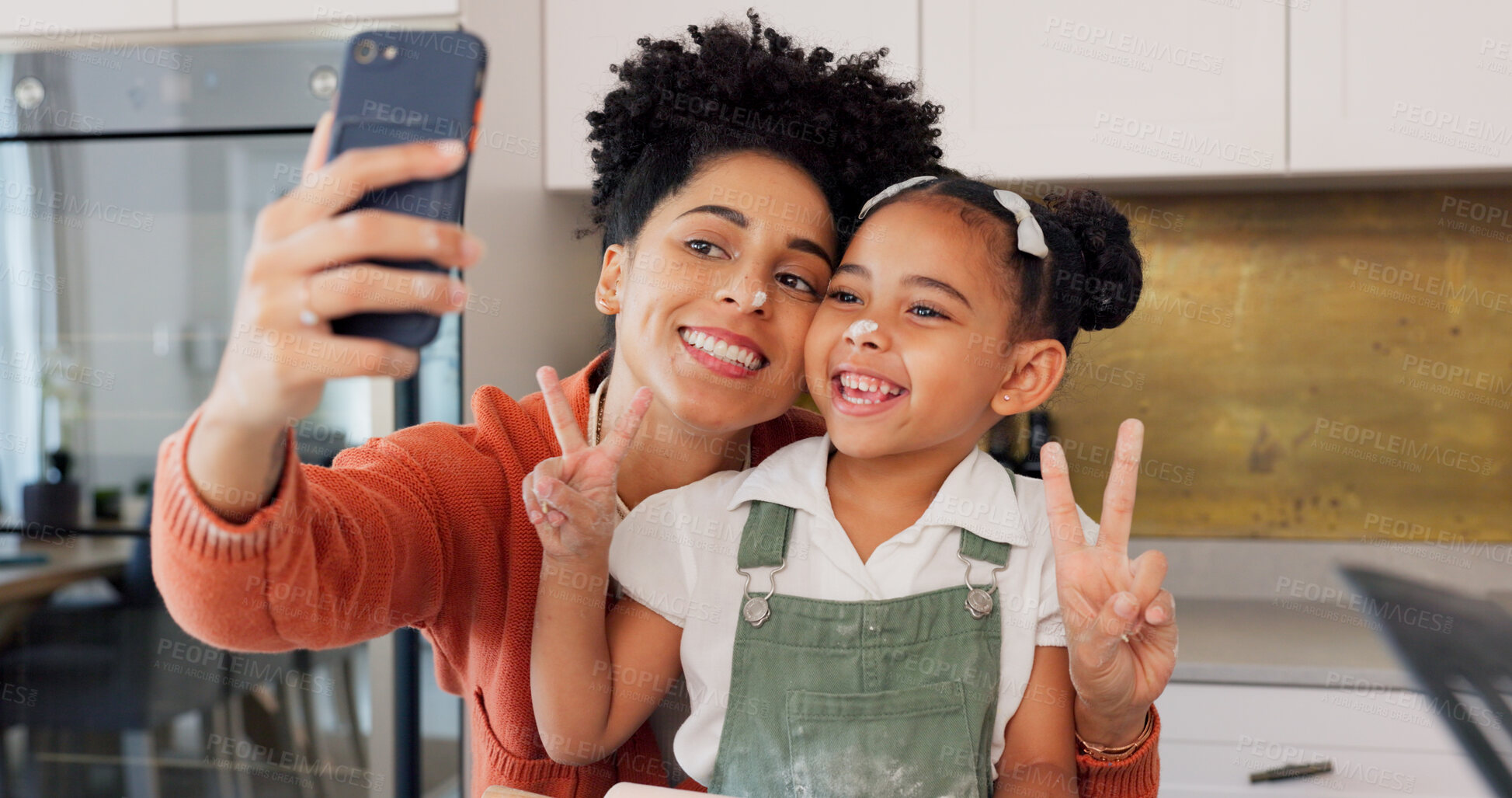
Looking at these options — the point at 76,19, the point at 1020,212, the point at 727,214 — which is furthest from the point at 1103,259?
the point at 76,19

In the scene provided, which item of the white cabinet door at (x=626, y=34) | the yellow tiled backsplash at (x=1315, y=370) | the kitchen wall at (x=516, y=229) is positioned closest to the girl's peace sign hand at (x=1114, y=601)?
the kitchen wall at (x=516, y=229)

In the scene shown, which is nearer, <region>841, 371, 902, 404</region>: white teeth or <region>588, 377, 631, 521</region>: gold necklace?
<region>841, 371, 902, 404</region>: white teeth

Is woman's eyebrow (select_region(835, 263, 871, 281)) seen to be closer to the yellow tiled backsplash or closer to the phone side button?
the phone side button

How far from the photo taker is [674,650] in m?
0.85

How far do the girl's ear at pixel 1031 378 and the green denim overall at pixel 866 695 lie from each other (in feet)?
0.43

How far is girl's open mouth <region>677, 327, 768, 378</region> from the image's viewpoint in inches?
34.4

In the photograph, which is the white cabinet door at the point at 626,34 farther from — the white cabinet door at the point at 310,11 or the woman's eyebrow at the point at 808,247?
the woman's eyebrow at the point at 808,247

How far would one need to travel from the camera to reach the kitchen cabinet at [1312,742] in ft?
4.69

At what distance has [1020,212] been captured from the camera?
88 centimetres

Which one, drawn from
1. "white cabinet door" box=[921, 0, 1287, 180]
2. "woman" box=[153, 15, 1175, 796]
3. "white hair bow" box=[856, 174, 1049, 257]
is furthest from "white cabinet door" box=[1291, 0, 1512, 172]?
"white hair bow" box=[856, 174, 1049, 257]

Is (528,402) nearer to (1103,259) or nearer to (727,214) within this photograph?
(727,214)

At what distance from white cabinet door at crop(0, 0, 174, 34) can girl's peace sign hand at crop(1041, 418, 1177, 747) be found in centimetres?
163

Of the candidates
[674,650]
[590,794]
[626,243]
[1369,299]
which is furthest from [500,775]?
[1369,299]

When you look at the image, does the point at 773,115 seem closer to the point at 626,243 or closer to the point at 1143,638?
the point at 626,243
